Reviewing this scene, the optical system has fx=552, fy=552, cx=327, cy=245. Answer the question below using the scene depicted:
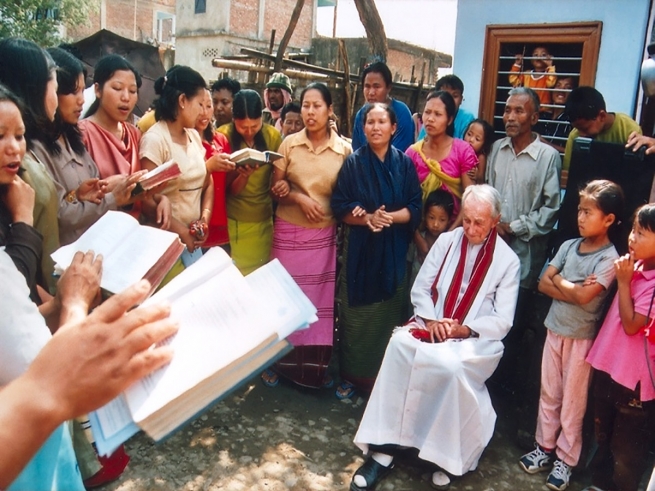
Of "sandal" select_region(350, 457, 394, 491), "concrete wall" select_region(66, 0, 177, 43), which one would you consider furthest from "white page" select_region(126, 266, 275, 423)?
"concrete wall" select_region(66, 0, 177, 43)

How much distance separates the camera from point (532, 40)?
5914 millimetres

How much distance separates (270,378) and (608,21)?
4.73m

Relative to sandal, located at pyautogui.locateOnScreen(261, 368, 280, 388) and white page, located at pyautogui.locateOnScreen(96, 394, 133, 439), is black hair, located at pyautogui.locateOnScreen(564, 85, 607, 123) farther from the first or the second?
white page, located at pyautogui.locateOnScreen(96, 394, 133, 439)

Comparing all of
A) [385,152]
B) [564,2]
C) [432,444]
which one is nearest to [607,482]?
[432,444]

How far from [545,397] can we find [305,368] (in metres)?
1.73

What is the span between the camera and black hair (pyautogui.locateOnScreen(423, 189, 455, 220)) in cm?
403

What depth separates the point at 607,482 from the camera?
3100mm

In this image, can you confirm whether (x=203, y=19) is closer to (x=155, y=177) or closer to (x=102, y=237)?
(x=155, y=177)

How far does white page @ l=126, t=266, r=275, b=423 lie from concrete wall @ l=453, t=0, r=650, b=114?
17.6ft

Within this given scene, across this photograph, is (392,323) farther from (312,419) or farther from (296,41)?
(296,41)

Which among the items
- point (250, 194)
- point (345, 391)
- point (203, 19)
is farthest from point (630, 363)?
point (203, 19)

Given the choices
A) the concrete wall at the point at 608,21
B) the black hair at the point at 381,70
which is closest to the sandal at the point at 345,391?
the black hair at the point at 381,70

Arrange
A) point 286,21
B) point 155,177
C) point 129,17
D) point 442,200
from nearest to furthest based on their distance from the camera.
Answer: point 155,177
point 442,200
point 286,21
point 129,17

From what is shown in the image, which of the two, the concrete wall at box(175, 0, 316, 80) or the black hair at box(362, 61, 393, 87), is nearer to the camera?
the black hair at box(362, 61, 393, 87)
